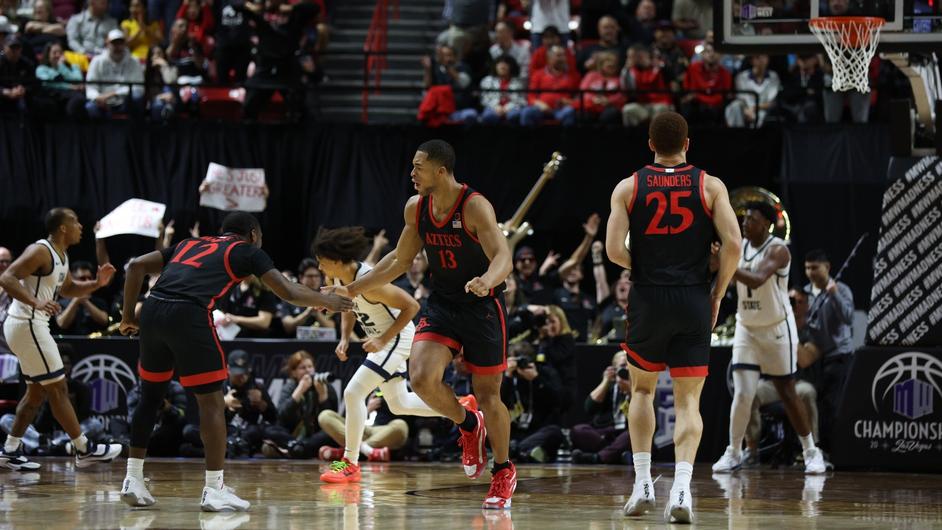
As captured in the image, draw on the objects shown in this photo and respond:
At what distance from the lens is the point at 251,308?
14.3 metres

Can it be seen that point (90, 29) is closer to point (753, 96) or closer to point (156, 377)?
point (753, 96)

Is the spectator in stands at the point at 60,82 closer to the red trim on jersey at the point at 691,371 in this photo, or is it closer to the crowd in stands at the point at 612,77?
the crowd in stands at the point at 612,77

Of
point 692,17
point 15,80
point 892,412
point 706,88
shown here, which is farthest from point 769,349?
point 15,80

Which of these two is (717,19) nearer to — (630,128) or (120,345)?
(630,128)

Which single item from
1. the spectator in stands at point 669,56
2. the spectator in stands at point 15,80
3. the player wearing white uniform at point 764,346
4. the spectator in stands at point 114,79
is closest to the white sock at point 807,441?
the player wearing white uniform at point 764,346

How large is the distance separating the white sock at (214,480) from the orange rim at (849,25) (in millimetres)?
6290

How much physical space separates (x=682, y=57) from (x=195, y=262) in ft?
34.8

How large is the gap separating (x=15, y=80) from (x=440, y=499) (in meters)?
9.76

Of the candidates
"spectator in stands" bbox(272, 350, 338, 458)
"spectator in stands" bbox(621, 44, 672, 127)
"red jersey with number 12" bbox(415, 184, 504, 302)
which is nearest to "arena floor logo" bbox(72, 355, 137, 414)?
"spectator in stands" bbox(272, 350, 338, 458)

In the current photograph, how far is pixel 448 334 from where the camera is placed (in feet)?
26.6

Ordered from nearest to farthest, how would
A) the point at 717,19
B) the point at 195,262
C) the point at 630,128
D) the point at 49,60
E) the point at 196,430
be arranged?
the point at 195,262 → the point at 717,19 → the point at 196,430 → the point at 630,128 → the point at 49,60

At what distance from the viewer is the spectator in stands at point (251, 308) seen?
13953 mm

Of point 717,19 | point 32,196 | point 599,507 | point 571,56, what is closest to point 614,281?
point 571,56

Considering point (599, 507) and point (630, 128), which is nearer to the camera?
A: point (599, 507)
